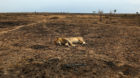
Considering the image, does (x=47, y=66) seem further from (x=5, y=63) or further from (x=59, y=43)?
(x=59, y=43)

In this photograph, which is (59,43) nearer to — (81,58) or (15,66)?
(81,58)

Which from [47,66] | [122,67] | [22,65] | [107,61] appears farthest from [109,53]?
[22,65]

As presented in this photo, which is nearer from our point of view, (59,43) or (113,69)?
(113,69)

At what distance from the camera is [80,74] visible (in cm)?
484

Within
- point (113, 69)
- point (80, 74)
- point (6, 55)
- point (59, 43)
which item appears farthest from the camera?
point (59, 43)

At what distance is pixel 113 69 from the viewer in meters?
5.24

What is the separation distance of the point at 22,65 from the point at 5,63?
2.30 ft

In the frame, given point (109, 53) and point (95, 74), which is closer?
point (95, 74)

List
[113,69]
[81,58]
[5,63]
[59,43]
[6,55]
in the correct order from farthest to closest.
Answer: [59,43], [6,55], [81,58], [5,63], [113,69]

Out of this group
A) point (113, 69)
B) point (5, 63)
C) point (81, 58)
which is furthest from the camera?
point (81, 58)

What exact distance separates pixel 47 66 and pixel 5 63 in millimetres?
1547

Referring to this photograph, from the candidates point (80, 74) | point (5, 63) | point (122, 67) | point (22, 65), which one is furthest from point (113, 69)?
point (5, 63)

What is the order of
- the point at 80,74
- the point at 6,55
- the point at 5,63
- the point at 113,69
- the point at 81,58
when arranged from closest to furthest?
the point at 80,74 → the point at 113,69 → the point at 5,63 → the point at 81,58 → the point at 6,55

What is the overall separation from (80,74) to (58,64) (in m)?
0.99
